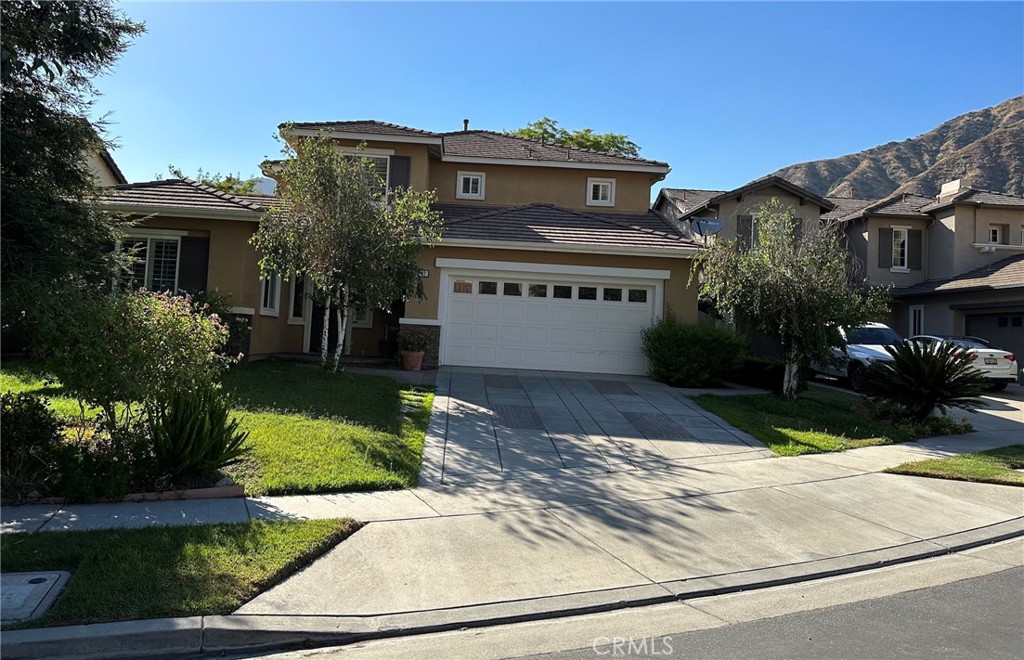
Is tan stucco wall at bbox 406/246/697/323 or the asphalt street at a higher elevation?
tan stucco wall at bbox 406/246/697/323

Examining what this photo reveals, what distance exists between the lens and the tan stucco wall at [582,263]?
15969 mm

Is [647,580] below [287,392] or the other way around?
below

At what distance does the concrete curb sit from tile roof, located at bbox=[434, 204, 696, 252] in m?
11.4

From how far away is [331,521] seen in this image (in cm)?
583

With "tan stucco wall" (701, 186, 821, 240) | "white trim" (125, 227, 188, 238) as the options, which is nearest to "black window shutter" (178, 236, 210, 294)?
"white trim" (125, 227, 188, 238)

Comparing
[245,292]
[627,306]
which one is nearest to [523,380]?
[627,306]

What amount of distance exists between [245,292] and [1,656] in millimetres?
11673

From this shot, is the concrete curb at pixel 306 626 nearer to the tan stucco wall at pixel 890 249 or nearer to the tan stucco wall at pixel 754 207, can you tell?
the tan stucco wall at pixel 754 207

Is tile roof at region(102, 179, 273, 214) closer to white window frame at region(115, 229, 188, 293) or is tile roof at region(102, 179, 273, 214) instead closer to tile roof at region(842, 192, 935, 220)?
white window frame at region(115, 229, 188, 293)

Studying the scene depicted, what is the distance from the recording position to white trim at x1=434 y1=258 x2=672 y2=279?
16.0m

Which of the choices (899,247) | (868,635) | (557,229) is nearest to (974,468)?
(868,635)

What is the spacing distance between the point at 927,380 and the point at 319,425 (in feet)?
33.8

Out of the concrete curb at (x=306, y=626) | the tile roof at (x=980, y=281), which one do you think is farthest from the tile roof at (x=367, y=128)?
the tile roof at (x=980, y=281)

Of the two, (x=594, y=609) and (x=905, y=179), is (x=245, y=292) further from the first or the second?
(x=905, y=179)
